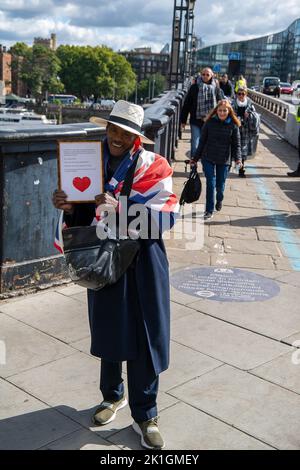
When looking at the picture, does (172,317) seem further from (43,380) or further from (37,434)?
(37,434)

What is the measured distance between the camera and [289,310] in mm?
5688

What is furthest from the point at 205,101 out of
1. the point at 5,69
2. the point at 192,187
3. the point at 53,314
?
the point at 5,69

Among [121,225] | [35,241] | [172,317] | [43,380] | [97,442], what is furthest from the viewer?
[35,241]

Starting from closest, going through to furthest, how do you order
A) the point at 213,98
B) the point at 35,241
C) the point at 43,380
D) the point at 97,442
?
the point at 97,442 → the point at 43,380 → the point at 35,241 → the point at 213,98

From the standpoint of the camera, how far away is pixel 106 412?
370cm

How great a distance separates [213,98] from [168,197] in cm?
918

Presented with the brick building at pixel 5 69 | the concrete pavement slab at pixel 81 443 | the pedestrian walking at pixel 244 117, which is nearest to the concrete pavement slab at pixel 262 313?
the concrete pavement slab at pixel 81 443

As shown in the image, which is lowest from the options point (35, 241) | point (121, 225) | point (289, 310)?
point (289, 310)

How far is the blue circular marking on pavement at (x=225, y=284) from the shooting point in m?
5.97

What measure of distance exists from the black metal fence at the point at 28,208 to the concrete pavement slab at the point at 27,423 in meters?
1.76

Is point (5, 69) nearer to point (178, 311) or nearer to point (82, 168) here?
point (178, 311)

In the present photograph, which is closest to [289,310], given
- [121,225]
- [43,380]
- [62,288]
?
[62,288]

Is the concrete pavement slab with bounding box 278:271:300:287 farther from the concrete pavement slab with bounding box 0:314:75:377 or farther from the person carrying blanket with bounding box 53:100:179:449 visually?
the person carrying blanket with bounding box 53:100:179:449

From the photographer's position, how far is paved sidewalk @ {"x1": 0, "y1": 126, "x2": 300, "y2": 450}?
142 inches
